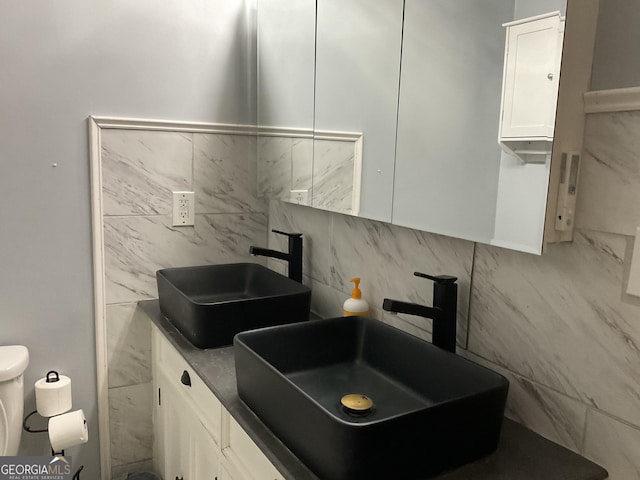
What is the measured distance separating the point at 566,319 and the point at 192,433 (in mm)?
1086

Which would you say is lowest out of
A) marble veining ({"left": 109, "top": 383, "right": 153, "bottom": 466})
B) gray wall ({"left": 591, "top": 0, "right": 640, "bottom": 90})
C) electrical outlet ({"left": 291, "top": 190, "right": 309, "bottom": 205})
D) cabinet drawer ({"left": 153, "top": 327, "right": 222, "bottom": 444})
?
marble veining ({"left": 109, "top": 383, "right": 153, "bottom": 466})

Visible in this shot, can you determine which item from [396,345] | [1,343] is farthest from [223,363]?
[1,343]

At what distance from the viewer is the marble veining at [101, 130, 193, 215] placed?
1.82m

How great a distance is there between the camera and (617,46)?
93 cm

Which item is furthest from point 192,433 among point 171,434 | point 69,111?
point 69,111

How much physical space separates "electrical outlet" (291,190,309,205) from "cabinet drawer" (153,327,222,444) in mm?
624

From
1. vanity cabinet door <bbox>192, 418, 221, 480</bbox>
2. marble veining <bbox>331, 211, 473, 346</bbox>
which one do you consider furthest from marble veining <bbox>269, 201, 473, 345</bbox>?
vanity cabinet door <bbox>192, 418, 221, 480</bbox>

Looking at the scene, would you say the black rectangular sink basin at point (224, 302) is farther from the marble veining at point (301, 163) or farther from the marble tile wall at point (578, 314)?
the marble tile wall at point (578, 314)

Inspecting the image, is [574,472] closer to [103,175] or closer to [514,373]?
[514,373]

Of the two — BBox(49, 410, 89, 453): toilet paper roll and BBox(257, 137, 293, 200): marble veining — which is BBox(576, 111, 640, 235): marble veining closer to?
BBox(257, 137, 293, 200): marble veining

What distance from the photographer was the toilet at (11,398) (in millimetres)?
1595

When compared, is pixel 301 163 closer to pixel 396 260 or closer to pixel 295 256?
pixel 295 256

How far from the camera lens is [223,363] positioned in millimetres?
1419

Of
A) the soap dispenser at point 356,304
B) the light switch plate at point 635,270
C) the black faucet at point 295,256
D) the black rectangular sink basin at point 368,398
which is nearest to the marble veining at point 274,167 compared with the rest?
the black faucet at point 295,256
